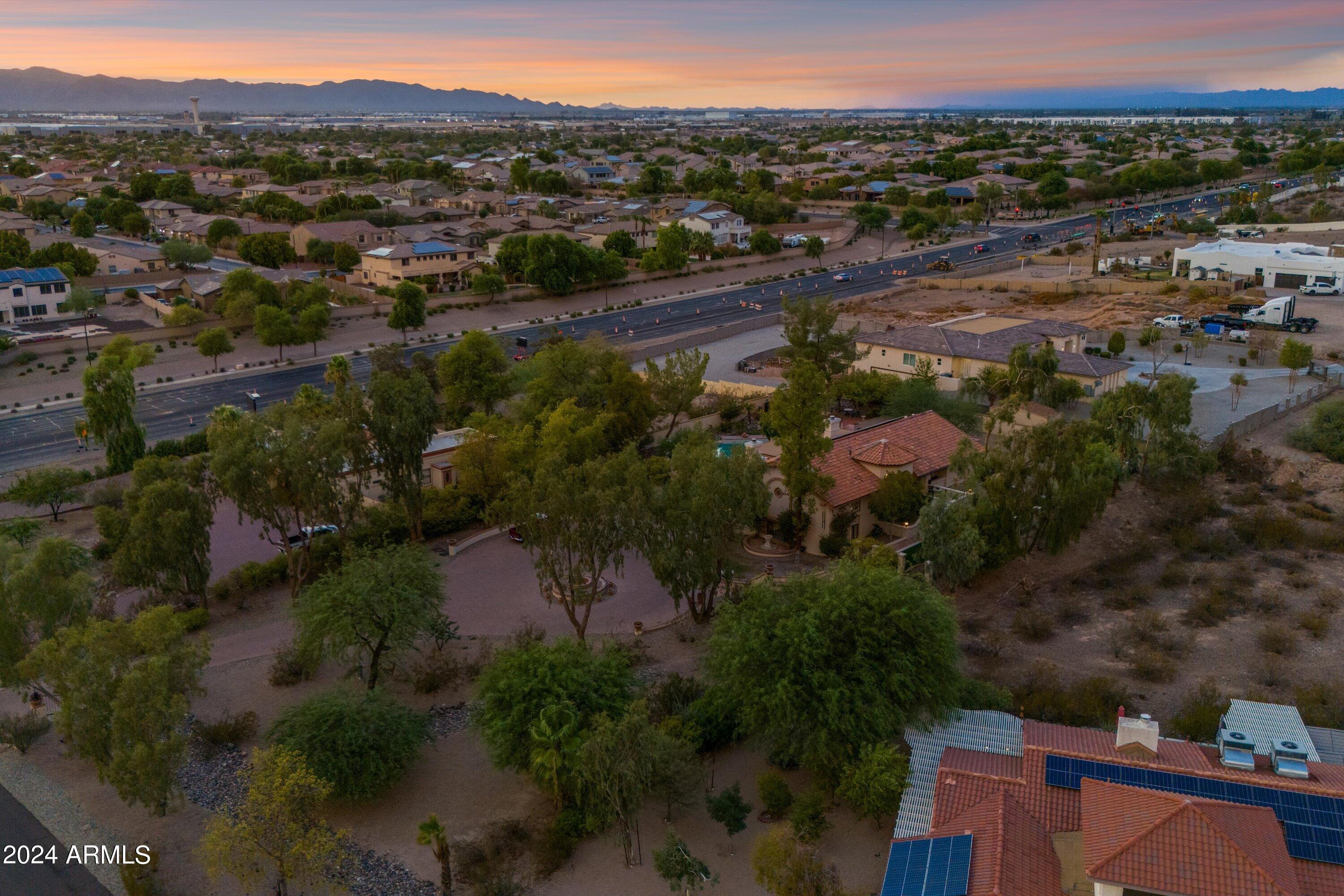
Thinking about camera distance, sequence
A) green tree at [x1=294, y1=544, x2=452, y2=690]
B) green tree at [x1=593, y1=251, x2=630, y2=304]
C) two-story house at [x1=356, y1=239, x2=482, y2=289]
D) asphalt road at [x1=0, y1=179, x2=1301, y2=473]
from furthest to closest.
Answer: green tree at [x1=593, y1=251, x2=630, y2=304], two-story house at [x1=356, y1=239, x2=482, y2=289], asphalt road at [x1=0, y1=179, x2=1301, y2=473], green tree at [x1=294, y1=544, x2=452, y2=690]

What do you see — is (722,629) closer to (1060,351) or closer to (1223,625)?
(1223,625)

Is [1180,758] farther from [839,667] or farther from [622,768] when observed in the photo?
[622,768]

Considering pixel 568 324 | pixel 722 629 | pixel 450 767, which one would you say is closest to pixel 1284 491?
pixel 722 629

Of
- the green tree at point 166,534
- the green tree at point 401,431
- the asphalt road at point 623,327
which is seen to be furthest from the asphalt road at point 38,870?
the asphalt road at point 623,327

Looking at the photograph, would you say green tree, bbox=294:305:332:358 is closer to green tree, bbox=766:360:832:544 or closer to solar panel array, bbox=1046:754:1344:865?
green tree, bbox=766:360:832:544

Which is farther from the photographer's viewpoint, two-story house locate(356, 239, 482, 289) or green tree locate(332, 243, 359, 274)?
green tree locate(332, 243, 359, 274)

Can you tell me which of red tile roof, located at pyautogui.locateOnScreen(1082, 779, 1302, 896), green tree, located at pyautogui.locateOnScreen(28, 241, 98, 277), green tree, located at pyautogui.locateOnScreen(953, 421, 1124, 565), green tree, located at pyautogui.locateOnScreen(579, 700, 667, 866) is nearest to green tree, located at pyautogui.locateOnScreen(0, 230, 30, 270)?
green tree, located at pyautogui.locateOnScreen(28, 241, 98, 277)

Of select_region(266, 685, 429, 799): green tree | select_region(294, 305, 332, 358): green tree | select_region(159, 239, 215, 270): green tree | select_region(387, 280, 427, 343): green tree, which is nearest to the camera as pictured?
select_region(266, 685, 429, 799): green tree
